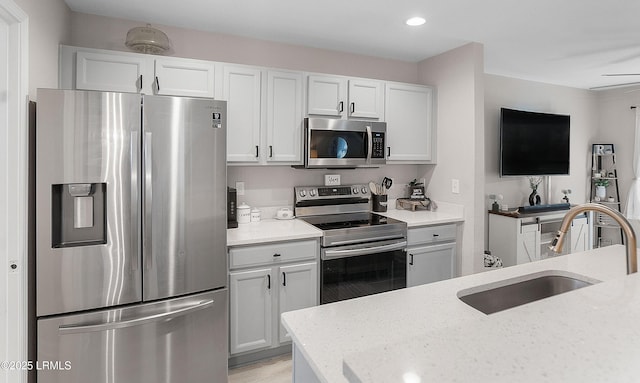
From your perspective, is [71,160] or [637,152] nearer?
[71,160]

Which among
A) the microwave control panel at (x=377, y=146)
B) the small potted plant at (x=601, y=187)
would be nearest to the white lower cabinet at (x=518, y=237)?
the small potted plant at (x=601, y=187)

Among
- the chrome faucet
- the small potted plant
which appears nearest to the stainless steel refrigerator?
the chrome faucet

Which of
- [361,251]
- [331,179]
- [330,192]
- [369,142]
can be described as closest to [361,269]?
[361,251]

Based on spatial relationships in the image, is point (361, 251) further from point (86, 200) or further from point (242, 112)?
point (86, 200)

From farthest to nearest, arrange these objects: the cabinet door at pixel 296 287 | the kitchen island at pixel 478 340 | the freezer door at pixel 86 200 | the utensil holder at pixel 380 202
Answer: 1. the utensil holder at pixel 380 202
2. the cabinet door at pixel 296 287
3. the freezer door at pixel 86 200
4. the kitchen island at pixel 478 340

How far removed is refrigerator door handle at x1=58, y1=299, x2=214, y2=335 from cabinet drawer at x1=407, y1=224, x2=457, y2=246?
1.68m

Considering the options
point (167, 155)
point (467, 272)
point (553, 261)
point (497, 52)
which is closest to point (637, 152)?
point (497, 52)

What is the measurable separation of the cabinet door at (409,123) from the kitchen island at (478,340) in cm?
224

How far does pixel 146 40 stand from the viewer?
2318 mm

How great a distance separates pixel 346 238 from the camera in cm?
256

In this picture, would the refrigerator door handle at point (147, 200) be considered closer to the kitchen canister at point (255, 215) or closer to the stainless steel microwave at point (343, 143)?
the kitchen canister at point (255, 215)

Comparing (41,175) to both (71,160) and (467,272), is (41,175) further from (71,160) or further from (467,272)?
(467,272)

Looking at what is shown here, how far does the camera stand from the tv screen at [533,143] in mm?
3949

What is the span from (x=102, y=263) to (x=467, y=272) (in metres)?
2.84
